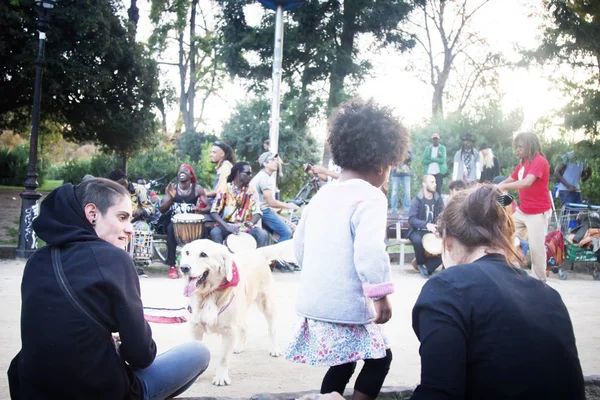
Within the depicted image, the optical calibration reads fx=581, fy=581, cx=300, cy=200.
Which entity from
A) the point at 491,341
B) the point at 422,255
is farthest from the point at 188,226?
the point at 491,341

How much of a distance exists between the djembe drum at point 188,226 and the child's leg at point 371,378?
21.6 feet

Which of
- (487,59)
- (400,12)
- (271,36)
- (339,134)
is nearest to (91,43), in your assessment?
(271,36)

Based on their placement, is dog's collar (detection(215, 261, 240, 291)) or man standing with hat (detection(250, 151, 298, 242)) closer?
dog's collar (detection(215, 261, 240, 291))

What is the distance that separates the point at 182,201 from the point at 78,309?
25.8 ft

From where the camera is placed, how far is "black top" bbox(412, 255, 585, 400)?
1934mm

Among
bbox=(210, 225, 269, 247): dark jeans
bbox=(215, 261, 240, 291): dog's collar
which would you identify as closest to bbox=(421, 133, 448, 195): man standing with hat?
bbox=(210, 225, 269, 247): dark jeans

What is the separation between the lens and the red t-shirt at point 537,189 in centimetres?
754

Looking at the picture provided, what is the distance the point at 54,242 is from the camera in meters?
2.56

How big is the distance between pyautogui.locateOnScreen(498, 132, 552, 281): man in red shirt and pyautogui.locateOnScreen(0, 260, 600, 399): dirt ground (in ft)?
2.98

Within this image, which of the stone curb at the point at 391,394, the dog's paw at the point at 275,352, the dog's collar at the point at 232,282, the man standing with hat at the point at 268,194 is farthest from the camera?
the man standing with hat at the point at 268,194

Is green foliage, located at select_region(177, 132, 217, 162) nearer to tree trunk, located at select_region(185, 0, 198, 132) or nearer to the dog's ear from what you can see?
tree trunk, located at select_region(185, 0, 198, 132)

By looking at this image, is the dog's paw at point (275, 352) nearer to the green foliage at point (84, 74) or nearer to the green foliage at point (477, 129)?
the green foliage at point (84, 74)

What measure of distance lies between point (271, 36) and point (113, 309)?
827 inches

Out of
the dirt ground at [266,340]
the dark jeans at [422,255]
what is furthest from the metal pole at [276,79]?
the dirt ground at [266,340]
